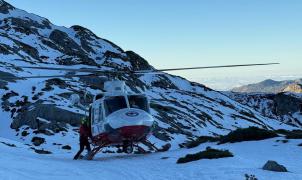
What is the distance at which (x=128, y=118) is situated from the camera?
21.0 metres

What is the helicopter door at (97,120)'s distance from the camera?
2272cm

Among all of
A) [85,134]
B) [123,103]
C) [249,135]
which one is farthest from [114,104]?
[249,135]

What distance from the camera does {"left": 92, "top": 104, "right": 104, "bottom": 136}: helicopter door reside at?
2272cm

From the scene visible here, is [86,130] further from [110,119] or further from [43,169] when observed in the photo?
[43,169]

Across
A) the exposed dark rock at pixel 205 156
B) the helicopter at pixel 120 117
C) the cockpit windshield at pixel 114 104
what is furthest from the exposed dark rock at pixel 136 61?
the exposed dark rock at pixel 205 156

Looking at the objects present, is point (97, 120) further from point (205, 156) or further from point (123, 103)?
point (205, 156)

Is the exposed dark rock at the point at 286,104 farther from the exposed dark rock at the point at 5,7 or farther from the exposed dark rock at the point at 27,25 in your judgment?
the exposed dark rock at the point at 5,7

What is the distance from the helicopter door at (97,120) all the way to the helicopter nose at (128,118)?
1.25 meters

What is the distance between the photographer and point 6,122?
134ft

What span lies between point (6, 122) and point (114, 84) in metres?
21.9

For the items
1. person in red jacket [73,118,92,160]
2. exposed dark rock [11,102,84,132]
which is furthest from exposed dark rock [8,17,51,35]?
person in red jacket [73,118,92,160]

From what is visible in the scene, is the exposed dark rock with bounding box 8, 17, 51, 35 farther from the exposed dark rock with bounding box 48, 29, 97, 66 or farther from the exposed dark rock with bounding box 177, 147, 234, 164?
the exposed dark rock with bounding box 177, 147, 234, 164

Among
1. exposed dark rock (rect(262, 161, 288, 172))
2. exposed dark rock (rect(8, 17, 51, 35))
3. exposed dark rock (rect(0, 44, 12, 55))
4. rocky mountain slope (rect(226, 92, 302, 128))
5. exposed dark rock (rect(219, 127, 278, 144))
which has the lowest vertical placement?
rocky mountain slope (rect(226, 92, 302, 128))

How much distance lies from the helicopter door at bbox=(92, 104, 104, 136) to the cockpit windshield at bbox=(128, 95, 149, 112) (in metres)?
1.89
